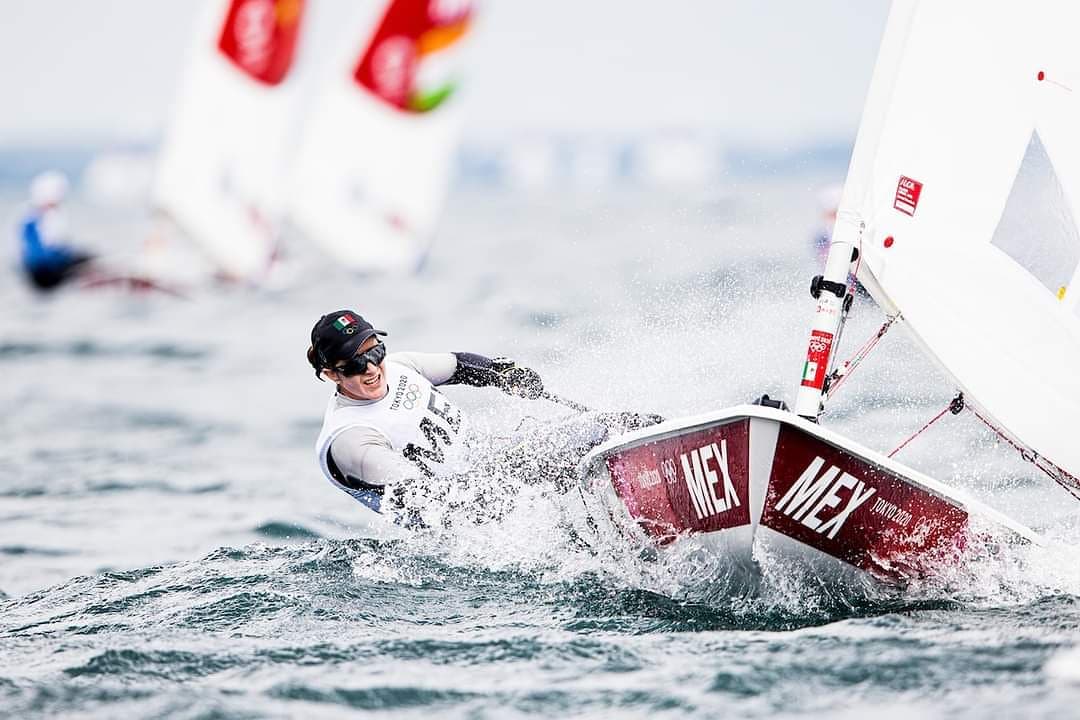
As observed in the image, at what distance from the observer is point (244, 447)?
8.71 metres

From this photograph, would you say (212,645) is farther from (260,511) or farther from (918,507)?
(260,511)

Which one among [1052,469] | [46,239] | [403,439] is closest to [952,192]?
[1052,469]

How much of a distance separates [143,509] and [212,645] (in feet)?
9.70

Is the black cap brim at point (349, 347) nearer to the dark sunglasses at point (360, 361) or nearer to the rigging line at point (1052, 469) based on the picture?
the dark sunglasses at point (360, 361)

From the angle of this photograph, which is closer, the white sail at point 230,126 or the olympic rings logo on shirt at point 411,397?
the olympic rings logo on shirt at point 411,397

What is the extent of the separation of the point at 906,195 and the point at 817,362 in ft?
2.11

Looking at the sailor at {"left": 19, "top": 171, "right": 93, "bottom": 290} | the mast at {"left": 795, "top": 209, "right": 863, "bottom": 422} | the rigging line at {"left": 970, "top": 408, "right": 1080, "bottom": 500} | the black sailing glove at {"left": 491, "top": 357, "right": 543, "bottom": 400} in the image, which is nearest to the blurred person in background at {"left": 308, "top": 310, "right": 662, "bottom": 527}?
the black sailing glove at {"left": 491, "top": 357, "right": 543, "bottom": 400}

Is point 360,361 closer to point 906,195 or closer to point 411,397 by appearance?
Answer: point 411,397

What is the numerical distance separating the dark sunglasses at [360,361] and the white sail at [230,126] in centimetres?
862

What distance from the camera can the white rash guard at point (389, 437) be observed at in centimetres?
453

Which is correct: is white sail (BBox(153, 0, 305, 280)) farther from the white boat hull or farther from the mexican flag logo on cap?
the white boat hull

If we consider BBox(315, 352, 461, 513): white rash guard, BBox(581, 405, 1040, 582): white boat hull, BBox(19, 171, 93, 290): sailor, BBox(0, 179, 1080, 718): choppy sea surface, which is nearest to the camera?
BBox(0, 179, 1080, 718): choppy sea surface

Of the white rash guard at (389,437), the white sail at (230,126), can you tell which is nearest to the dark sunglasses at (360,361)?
the white rash guard at (389,437)

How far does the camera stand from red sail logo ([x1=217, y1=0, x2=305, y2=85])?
12.6m
